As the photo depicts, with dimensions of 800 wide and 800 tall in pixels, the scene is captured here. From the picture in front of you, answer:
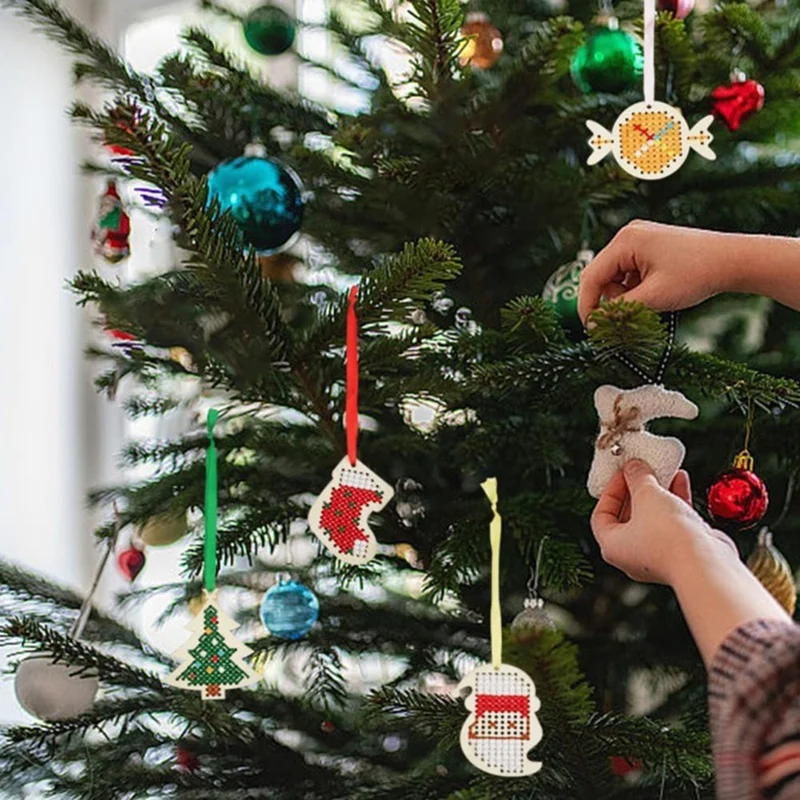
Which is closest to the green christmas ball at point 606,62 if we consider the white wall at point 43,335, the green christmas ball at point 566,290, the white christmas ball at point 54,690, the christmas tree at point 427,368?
the christmas tree at point 427,368

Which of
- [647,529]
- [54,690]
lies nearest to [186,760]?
[54,690]

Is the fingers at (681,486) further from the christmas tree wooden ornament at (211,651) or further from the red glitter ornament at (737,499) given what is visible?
the christmas tree wooden ornament at (211,651)

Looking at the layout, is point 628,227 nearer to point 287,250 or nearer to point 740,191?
point 740,191

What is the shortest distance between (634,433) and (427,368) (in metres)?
0.17

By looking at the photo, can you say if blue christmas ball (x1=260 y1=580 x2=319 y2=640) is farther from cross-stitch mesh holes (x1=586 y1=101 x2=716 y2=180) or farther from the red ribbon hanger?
cross-stitch mesh holes (x1=586 y1=101 x2=716 y2=180)

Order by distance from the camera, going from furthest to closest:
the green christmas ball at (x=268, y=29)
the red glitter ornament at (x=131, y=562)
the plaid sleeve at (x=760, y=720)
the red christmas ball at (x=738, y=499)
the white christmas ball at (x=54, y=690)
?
the red glitter ornament at (x=131, y=562) < the green christmas ball at (x=268, y=29) < the white christmas ball at (x=54, y=690) < the red christmas ball at (x=738, y=499) < the plaid sleeve at (x=760, y=720)

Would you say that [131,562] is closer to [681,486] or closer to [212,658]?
[212,658]

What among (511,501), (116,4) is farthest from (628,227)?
(116,4)

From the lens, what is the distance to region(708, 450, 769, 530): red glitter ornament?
0.72m

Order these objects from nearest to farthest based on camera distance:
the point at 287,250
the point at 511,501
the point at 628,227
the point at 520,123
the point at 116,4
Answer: the point at 628,227, the point at 511,501, the point at 520,123, the point at 287,250, the point at 116,4

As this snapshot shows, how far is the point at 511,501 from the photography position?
81 cm

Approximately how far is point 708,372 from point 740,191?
0.98 ft

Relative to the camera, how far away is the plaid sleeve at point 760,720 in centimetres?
39

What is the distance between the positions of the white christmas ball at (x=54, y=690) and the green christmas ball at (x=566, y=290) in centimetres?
42
